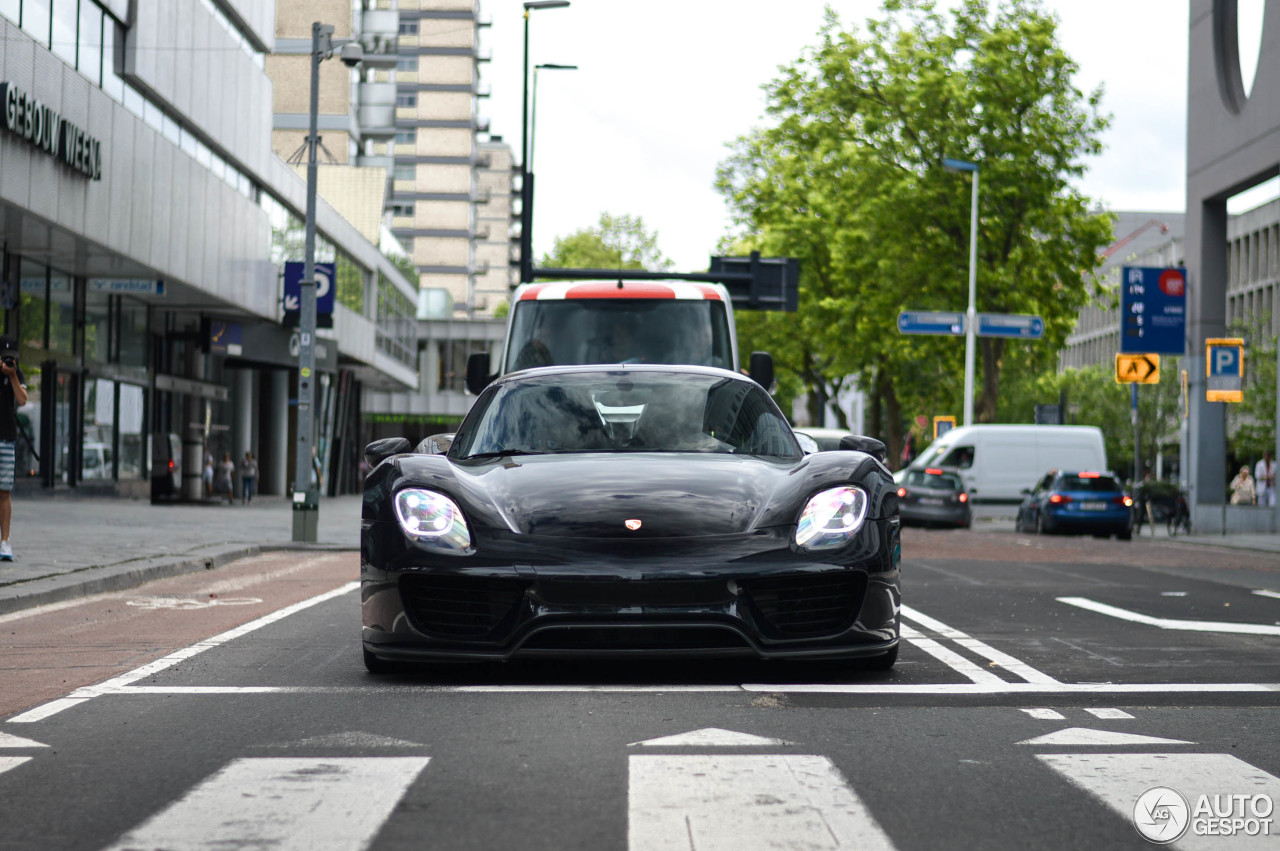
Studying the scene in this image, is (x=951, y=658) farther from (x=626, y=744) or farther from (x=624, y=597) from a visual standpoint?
(x=626, y=744)

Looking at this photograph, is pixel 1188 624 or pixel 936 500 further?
pixel 936 500

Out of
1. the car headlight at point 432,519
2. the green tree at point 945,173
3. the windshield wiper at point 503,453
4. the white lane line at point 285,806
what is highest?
the green tree at point 945,173

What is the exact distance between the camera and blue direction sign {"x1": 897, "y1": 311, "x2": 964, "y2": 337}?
1544 inches

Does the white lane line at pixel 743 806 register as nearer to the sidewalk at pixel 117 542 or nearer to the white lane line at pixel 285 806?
the white lane line at pixel 285 806

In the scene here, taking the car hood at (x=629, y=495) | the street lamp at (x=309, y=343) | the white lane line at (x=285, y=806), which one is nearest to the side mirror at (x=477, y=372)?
the street lamp at (x=309, y=343)

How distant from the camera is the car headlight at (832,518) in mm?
6676

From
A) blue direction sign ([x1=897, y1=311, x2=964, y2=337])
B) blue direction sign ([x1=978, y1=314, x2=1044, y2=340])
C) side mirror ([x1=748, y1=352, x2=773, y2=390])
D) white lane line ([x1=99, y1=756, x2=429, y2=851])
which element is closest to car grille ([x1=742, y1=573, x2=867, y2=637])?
white lane line ([x1=99, y1=756, x2=429, y2=851])

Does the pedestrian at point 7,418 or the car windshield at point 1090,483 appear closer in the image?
the pedestrian at point 7,418

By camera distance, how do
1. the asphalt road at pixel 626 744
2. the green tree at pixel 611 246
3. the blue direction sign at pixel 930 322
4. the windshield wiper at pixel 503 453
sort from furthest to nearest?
1. the green tree at pixel 611 246
2. the blue direction sign at pixel 930 322
3. the windshield wiper at pixel 503 453
4. the asphalt road at pixel 626 744

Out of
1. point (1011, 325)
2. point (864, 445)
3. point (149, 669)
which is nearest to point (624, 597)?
point (864, 445)

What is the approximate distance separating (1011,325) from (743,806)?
115 feet

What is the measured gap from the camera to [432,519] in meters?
6.73

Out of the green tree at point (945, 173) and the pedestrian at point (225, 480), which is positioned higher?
the green tree at point (945, 173)

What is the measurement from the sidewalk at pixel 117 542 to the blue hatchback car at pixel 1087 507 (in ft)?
42.5
